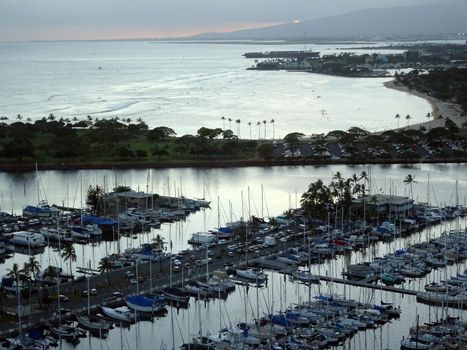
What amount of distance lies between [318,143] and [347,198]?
34.6ft

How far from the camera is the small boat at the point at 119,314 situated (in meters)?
12.1

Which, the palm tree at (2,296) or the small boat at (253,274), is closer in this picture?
the palm tree at (2,296)

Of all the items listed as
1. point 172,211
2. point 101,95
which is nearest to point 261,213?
point 172,211

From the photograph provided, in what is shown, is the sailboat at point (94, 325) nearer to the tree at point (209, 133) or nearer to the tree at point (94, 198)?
the tree at point (94, 198)

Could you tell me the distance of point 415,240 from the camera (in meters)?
16.8

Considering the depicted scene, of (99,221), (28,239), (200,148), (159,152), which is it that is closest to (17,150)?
(159,152)

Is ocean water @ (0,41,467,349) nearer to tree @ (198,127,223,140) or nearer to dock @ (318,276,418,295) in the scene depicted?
dock @ (318,276,418,295)

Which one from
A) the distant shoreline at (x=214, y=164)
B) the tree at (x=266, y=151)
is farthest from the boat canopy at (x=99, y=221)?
the tree at (x=266, y=151)

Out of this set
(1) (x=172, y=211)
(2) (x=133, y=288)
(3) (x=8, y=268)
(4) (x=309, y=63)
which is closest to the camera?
(2) (x=133, y=288)

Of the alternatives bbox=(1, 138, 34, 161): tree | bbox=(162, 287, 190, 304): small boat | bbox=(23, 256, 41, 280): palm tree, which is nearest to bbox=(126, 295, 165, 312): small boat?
bbox=(162, 287, 190, 304): small boat

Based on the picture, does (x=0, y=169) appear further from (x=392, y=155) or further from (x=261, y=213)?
(x=392, y=155)

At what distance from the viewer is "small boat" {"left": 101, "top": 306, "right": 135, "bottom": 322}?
12109 mm

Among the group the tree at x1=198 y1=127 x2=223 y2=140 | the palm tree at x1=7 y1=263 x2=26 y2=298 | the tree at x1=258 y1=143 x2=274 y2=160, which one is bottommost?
the palm tree at x1=7 y1=263 x2=26 y2=298

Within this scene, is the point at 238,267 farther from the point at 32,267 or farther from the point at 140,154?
the point at 140,154
